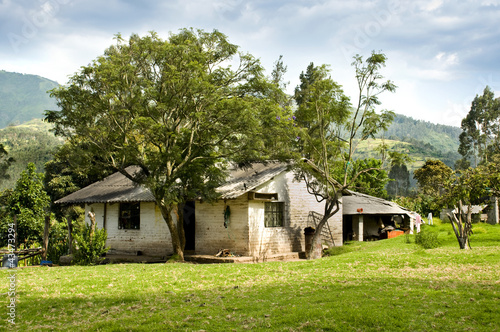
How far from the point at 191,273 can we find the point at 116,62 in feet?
30.4

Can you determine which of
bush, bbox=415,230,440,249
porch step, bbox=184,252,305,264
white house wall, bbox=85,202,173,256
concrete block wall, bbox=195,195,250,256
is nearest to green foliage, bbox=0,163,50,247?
white house wall, bbox=85,202,173,256

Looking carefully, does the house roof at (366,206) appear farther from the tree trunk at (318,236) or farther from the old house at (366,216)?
the tree trunk at (318,236)

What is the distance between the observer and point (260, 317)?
23.1ft

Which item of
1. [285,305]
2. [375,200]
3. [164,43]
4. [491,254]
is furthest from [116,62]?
[375,200]

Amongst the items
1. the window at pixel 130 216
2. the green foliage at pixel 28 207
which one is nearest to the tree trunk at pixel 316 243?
the window at pixel 130 216

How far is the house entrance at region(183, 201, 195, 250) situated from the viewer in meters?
21.5

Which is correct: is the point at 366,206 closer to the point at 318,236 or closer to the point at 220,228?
→ the point at 318,236

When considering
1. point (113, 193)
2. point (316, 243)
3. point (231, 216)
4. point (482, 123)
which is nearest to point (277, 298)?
point (231, 216)

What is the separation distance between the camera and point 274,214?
Answer: 2092cm

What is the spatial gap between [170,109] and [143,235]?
24.3 ft

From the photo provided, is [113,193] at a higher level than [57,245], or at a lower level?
higher

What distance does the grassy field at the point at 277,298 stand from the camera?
21.7ft

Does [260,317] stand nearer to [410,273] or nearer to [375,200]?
[410,273]

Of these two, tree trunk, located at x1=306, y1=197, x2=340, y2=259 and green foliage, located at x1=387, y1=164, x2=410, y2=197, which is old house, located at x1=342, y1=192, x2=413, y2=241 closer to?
tree trunk, located at x1=306, y1=197, x2=340, y2=259
